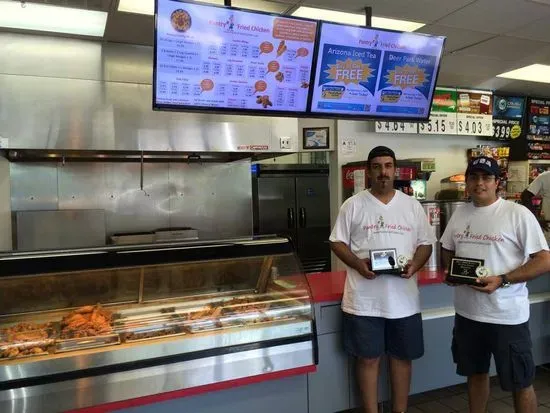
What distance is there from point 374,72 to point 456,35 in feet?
5.58

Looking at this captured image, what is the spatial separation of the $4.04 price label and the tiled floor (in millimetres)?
A: 3229

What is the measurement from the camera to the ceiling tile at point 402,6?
3.40 meters

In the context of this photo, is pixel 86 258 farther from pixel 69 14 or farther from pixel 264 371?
pixel 69 14

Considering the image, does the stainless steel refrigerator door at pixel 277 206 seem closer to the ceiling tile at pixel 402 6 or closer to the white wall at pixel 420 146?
the white wall at pixel 420 146

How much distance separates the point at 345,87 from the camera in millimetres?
2941

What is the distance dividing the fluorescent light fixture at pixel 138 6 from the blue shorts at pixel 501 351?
2722 mm

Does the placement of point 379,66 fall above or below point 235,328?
above

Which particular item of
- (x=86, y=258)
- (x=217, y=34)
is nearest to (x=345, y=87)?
(x=217, y=34)

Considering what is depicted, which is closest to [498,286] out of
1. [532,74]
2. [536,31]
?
[536,31]

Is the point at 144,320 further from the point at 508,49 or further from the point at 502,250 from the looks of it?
the point at 508,49

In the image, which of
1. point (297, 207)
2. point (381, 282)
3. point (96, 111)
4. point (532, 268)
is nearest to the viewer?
point (532, 268)

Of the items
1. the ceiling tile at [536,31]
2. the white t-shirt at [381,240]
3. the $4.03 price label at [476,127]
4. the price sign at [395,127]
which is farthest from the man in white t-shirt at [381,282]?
the $4.03 price label at [476,127]

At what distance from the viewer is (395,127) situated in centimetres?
571

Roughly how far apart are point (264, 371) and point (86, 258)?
1046 millimetres
